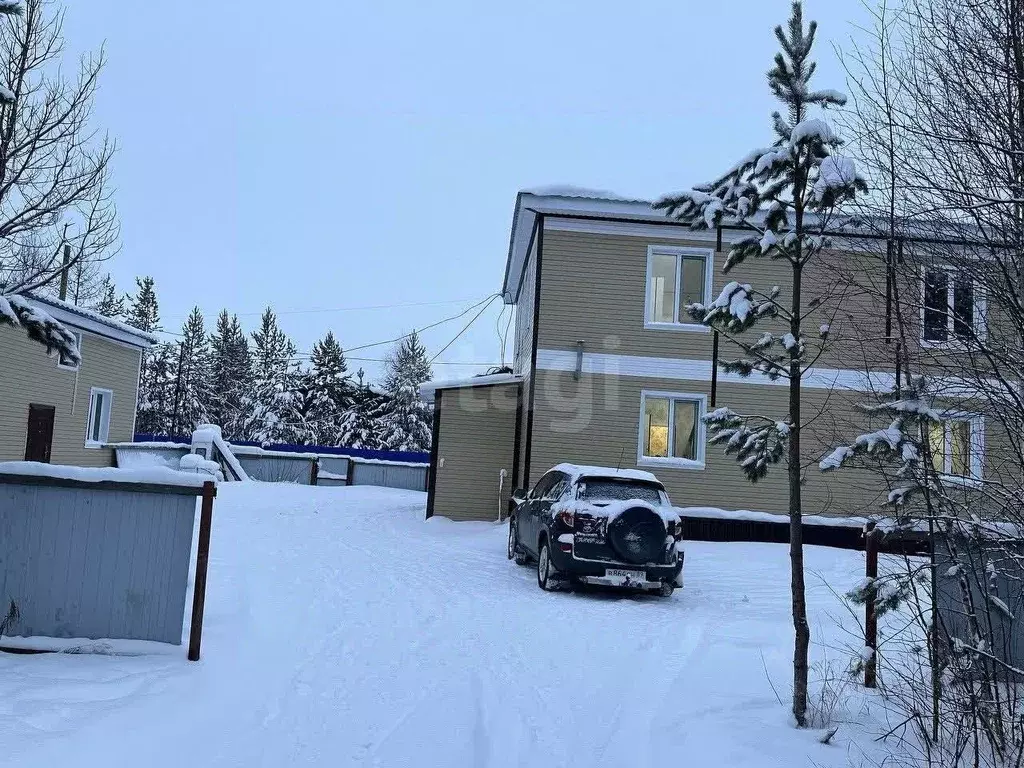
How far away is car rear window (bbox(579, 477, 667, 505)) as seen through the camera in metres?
11.2

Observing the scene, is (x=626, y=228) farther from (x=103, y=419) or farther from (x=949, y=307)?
(x=103, y=419)

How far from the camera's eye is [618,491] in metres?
11.3

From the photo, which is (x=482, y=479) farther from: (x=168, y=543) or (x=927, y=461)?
(x=927, y=461)

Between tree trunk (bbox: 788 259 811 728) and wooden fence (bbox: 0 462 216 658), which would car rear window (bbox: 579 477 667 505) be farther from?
wooden fence (bbox: 0 462 216 658)

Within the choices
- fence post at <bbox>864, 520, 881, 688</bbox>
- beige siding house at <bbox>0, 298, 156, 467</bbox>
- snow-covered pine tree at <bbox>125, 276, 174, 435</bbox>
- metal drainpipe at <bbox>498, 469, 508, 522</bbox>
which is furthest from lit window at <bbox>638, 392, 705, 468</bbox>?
snow-covered pine tree at <bbox>125, 276, 174, 435</bbox>

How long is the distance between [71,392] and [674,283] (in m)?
16.0

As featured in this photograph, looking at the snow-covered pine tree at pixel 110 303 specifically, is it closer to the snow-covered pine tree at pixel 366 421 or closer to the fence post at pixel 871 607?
the snow-covered pine tree at pixel 366 421

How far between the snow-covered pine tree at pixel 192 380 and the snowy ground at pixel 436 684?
49.6 meters

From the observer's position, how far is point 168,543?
252 inches

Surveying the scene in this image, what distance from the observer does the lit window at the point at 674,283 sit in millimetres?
17422

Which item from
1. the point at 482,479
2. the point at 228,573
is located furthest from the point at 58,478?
the point at 482,479

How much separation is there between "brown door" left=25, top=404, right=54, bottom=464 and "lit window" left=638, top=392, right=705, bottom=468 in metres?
14.6

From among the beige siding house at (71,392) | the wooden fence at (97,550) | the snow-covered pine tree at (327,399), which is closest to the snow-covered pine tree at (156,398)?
the snow-covered pine tree at (327,399)

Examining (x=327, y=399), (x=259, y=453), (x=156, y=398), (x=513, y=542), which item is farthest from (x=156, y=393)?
(x=513, y=542)
